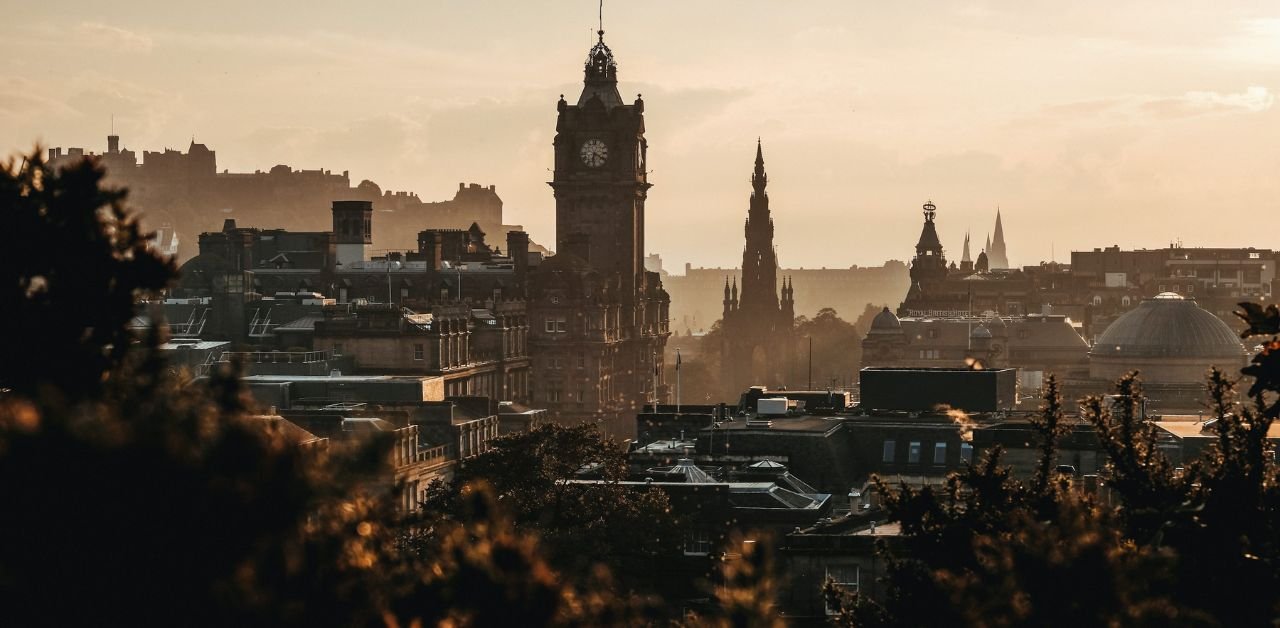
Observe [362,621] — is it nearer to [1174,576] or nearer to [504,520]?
[504,520]

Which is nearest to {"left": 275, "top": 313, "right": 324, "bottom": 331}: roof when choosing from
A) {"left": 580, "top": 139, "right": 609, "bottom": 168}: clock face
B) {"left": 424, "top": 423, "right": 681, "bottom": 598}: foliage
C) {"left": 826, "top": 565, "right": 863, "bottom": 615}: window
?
{"left": 580, "top": 139, "right": 609, "bottom": 168}: clock face

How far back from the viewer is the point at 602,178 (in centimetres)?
16950

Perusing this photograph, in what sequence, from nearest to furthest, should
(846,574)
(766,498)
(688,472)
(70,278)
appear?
(70,278) < (846,574) < (766,498) < (688,472)

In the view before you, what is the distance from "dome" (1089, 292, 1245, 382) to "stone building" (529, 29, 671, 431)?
30.6 metres

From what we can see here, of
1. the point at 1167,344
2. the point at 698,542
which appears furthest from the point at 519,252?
the point at 698,542

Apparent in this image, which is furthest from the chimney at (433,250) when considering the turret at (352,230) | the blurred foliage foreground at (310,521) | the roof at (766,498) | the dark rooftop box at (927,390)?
the blurred foliage foreground at (310,521)

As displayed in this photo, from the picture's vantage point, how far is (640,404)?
169 m

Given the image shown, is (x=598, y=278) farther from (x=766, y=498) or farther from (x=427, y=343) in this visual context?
(x=766, y=498)

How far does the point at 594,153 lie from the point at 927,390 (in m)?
74.5

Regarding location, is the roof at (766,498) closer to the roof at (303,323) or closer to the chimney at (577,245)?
the roof at (303,323)

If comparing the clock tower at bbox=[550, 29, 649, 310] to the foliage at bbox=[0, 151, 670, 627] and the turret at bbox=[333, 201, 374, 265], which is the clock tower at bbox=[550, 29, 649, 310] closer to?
the turret at bbox=[333, 201, 374, 265]

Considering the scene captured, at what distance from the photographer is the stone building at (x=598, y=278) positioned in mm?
158375

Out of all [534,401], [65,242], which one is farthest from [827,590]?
[534,401]

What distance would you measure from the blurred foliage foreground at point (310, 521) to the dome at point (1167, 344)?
13066 centimetres
